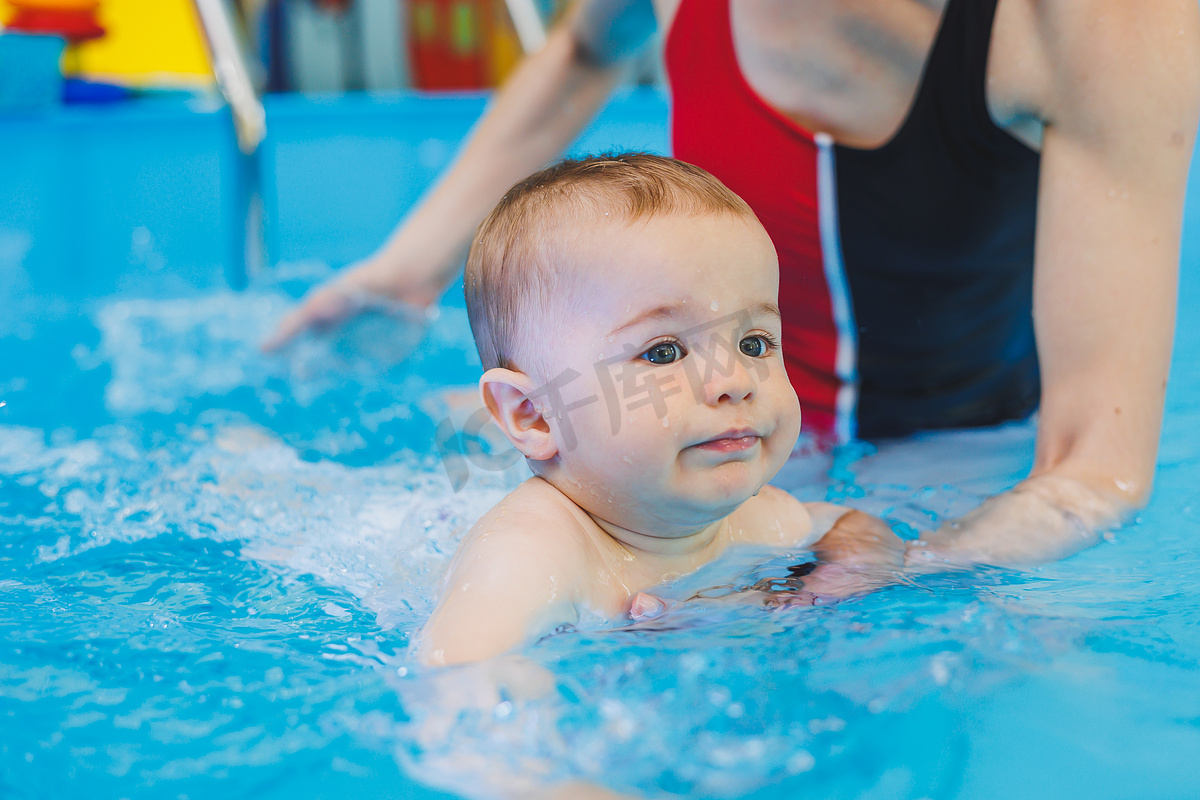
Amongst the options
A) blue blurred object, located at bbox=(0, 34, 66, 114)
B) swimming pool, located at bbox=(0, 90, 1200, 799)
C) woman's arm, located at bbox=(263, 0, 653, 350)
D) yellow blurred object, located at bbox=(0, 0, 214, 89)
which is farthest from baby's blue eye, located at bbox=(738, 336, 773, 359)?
yellow blurred object, located at bbox=(0, 0, 214, 89)

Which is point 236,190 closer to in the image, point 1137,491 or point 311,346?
point 311,346

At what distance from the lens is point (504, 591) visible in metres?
0.82

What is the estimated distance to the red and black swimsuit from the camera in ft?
3.75

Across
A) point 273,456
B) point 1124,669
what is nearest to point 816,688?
point 1124,669

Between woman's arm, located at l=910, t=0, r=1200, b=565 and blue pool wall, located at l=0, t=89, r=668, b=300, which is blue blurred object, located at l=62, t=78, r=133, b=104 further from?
woman's arm, located at l=910, t=0, r=1200, b=565

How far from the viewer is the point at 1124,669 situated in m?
0.82

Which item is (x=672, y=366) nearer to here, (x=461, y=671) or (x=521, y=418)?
(x=521, y=418)

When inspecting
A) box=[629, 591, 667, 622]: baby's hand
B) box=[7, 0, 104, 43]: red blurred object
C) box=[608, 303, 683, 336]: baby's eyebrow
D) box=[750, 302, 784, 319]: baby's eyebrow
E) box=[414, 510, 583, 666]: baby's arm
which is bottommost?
box=[629, 591, 667, 622]: baby's hand

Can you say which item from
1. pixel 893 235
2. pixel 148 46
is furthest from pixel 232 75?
pixel 148 46

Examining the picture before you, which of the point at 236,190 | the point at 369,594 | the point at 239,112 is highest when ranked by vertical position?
the point at 239,112

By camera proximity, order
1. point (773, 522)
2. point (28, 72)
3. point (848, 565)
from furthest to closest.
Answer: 1. point (28, 72)
2. point (773, 522)
3. point (848, 565)

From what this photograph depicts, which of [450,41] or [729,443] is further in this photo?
[450,41]

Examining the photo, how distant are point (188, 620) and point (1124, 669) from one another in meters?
0.75

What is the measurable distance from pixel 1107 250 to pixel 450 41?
371cm
